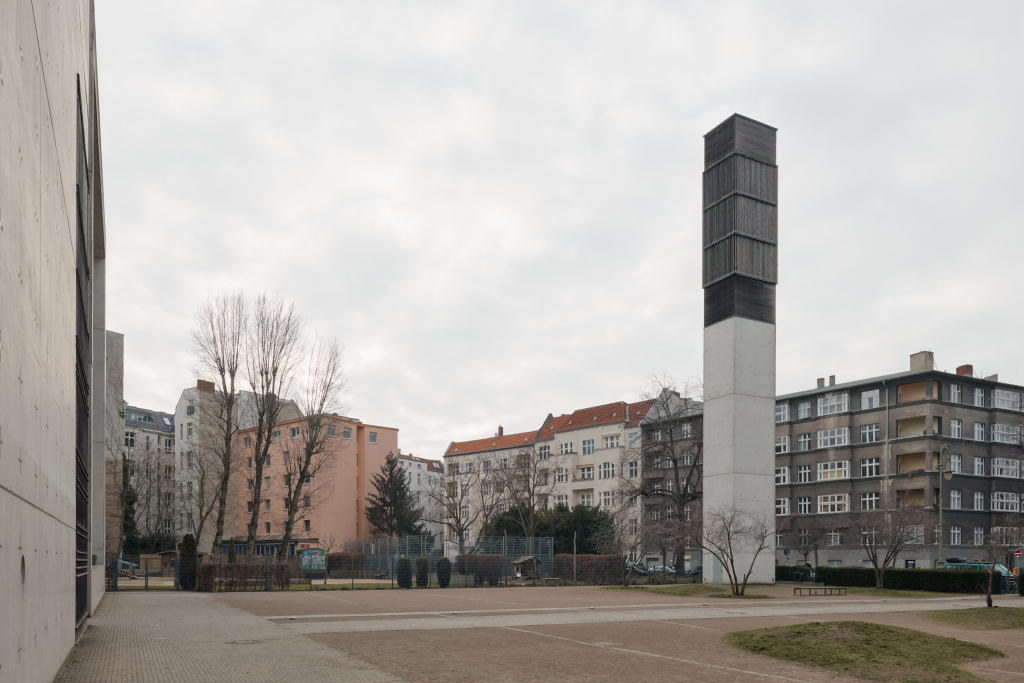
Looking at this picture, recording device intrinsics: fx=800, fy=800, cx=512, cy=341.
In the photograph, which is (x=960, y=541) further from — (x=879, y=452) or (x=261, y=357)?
(x=261, y=357)

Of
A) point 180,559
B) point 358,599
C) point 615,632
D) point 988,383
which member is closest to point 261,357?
point 180,559

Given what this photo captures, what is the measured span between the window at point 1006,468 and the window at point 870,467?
9.16 meters

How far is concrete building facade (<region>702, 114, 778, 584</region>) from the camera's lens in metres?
45.0

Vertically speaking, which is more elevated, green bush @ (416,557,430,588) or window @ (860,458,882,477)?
window @ (860,458,882,477)

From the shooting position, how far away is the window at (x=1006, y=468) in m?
66.1

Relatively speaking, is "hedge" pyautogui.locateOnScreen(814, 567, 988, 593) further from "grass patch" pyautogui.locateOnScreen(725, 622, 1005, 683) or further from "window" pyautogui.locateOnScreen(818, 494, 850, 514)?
"grass patch" pyautogui.locateOnScreen(725, 622, 1005, 683)

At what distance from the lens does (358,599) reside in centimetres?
3306

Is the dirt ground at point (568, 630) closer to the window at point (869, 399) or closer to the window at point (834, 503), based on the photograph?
the window at point (834, 503)

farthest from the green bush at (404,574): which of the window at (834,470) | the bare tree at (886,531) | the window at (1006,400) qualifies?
the window at (1006,400)

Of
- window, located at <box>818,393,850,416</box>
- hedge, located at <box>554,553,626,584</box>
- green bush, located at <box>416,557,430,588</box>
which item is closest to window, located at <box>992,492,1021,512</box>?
window, located at <box>818,393,850,416</box>

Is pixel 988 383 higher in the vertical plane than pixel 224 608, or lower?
higher

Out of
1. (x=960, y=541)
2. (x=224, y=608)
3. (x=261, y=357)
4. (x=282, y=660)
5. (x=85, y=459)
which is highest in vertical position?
(x=261, y=357)

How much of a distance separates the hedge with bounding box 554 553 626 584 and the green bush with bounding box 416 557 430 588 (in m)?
8.75

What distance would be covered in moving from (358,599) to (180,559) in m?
11.0
